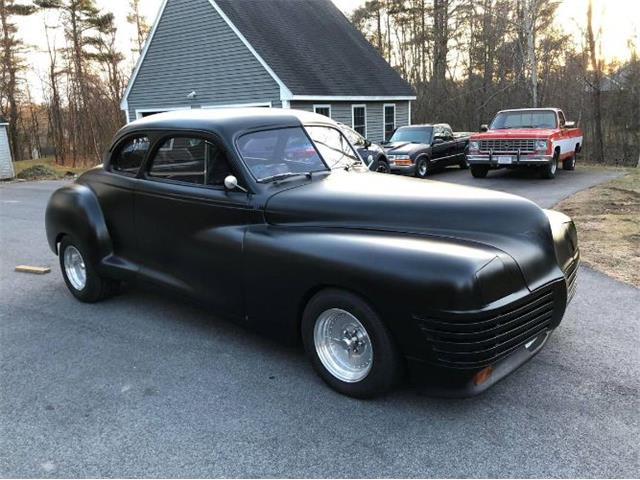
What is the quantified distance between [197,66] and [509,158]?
13715 millimetres

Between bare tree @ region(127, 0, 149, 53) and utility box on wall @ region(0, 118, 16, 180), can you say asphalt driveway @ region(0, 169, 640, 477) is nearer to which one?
utility box on wall @ region(0, 118, 16, 180)

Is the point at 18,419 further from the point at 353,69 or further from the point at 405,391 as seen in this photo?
the point at 353,69

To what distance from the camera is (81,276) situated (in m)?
5.73

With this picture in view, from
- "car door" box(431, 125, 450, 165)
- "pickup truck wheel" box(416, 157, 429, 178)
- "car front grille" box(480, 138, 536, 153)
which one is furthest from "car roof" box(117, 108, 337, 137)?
"car door" box(431, 125, 450, 165)

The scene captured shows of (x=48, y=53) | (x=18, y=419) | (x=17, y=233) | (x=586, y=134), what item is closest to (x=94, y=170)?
(x=18, y=419)

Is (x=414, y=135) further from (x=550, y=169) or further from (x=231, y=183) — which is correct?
(x=231, y=183)

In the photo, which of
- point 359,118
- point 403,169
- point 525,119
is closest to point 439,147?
point 403,169

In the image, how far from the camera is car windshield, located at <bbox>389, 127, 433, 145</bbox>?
655 inches

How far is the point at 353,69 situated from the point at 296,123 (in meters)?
19.9

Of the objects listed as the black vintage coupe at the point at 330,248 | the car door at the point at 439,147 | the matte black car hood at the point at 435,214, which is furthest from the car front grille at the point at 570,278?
the car door at the point at 439,147

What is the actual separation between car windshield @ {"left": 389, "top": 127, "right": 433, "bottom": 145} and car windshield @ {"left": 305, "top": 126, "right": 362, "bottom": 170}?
38.8ft

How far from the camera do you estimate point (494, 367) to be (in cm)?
316

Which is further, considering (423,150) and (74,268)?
(423,150)

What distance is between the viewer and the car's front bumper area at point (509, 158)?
13.8m
